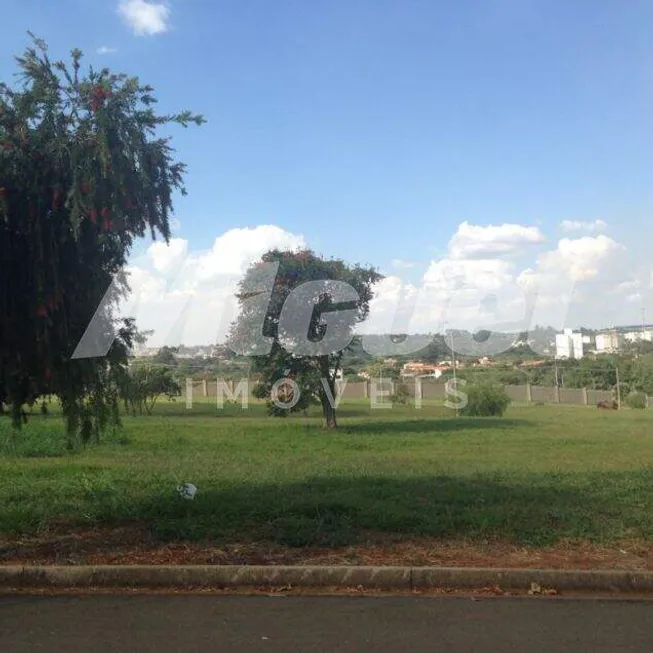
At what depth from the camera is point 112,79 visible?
7320 millimetres

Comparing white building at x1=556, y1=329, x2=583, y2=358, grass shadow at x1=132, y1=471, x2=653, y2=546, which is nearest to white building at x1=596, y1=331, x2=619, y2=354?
white building at x1=556, y1=329, x2=583, y2=358

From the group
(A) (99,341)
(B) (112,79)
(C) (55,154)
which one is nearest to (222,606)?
(A) (99,341)

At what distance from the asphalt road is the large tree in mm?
19427

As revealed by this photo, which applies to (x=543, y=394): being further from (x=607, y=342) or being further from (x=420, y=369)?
(x=420, y=369)

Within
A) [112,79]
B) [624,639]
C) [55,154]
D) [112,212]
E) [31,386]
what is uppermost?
[112,79]

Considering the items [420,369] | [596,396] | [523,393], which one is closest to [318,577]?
[420,369]

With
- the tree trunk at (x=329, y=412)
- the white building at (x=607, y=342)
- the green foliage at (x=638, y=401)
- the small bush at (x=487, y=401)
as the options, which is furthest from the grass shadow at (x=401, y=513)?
the white building at (x=607, y=342)

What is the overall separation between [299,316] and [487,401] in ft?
53.2

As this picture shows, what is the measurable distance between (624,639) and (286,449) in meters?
13.4

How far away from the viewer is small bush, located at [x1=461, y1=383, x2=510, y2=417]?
38000 mm

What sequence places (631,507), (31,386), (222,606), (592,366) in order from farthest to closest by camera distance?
1. (592,366)
2. (631,507)
3. (31,386)
4. (222,606)

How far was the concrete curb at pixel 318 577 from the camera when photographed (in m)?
6.37

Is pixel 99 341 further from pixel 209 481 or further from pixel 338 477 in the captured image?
pixel 338 477

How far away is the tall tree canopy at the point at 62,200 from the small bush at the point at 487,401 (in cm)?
3239
